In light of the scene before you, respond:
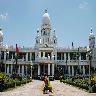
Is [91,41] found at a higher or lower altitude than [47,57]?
Result: higher

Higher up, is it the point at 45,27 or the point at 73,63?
the point at 45,27

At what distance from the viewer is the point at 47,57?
289 ft

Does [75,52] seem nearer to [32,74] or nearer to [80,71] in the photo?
[80,71]

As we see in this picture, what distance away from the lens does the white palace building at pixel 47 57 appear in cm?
8869

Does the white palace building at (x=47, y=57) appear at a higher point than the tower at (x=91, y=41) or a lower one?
lower

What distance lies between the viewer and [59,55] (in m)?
92.9

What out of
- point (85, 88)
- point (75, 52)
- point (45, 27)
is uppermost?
point (45, 27)

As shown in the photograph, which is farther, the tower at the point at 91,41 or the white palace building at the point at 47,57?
the tower at the point at 91,41

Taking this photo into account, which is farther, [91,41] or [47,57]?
[91,41]

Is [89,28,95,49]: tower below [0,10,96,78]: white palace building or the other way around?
the other way around

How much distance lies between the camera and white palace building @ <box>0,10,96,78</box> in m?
88.7

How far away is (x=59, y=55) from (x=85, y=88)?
2104 inches

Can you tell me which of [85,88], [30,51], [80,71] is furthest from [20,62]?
[85,88]

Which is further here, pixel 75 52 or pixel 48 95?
pixel 75 52
